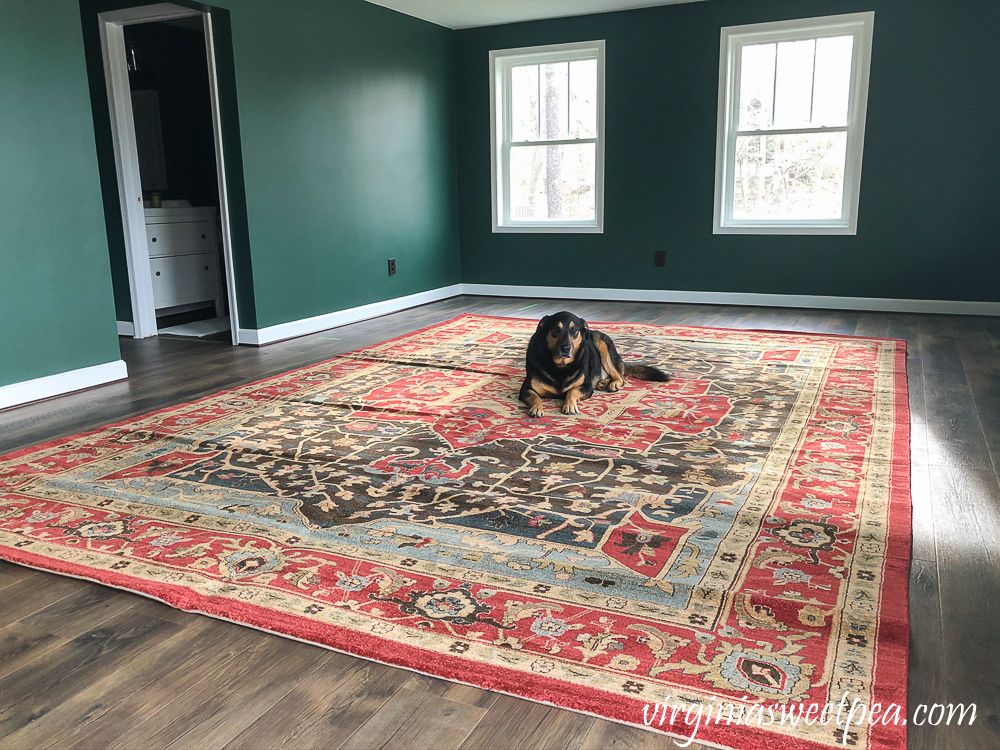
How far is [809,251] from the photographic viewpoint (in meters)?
6.37

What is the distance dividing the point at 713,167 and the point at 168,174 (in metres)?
4.70

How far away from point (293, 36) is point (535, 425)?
3.63 metres

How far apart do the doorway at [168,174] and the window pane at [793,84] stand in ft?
14.3

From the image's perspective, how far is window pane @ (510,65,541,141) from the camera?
23.5 ft

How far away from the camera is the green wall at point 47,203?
3.70 metres

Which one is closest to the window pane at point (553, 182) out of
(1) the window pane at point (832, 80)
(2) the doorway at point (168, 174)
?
(1) the window pane at point (832, 80)

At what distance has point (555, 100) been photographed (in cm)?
711

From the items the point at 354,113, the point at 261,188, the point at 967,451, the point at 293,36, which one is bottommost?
the point at 967,451

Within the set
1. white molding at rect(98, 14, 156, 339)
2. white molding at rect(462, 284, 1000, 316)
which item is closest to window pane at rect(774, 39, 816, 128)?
white molding at rect(462, 284, 1000, 316)

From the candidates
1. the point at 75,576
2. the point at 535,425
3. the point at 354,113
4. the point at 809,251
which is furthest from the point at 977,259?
the point at 75,576

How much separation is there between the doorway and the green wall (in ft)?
3.69

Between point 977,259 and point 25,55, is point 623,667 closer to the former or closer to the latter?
point 25,55

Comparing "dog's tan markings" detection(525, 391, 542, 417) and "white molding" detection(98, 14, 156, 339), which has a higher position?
"white molding" detection(98, 14, 156, 339)

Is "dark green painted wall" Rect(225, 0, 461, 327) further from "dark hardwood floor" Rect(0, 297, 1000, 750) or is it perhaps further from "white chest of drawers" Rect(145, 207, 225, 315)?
"dark hardwood floor" Rect(0, 297, 1000, 750)
